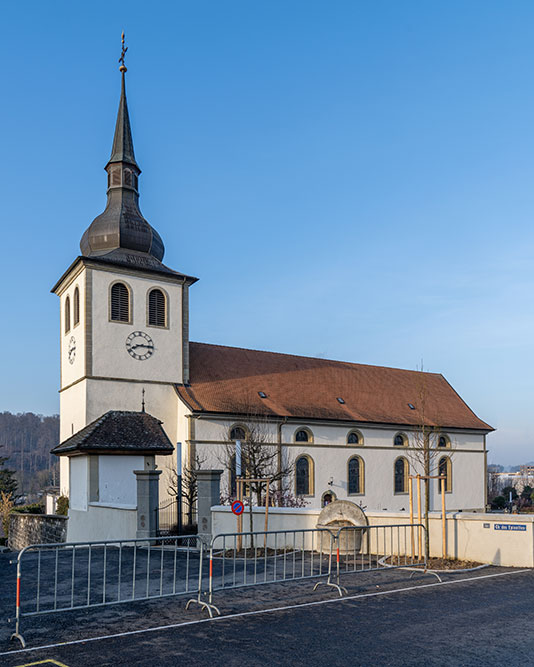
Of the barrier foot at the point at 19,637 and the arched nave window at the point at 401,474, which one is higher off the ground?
the barrier foot at the point at 19,637

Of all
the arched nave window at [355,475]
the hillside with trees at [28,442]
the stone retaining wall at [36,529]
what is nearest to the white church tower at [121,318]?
the stone retaining wall at [36,529]

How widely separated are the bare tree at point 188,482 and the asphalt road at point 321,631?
15326 mm

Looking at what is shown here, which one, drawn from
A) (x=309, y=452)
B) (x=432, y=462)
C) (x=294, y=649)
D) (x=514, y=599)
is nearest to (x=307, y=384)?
(x=309, y=452)

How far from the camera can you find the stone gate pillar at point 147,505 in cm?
1817

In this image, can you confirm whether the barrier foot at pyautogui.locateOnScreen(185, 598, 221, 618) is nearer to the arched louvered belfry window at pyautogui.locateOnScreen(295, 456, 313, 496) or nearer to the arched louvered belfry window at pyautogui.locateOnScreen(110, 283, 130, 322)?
the arched louvered belfry window at pyautogui.locateOnScreen(110, 283, 130, 322)

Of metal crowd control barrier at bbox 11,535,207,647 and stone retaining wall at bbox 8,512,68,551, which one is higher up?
metal crowd control barrier at bbox 11,535,207,647

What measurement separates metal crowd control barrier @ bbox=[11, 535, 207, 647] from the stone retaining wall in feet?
18.6

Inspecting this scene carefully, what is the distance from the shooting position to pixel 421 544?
14.2m

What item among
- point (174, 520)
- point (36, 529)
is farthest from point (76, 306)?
point (174, 520)

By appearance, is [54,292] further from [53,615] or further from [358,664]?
[358,664]

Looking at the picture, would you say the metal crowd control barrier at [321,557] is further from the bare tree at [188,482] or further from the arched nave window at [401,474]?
the arched nave window at [401,474]

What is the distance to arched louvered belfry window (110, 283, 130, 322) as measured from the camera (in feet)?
90.8

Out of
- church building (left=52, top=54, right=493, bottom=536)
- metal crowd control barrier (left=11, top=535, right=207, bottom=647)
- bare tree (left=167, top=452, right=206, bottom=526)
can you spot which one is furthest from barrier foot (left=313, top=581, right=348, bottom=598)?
bare tree (left=167, top=452, right=206, bottom=526)

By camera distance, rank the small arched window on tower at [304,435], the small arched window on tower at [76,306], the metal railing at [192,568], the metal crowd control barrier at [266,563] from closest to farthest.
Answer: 1. the metal railing at [192,568]
2. the metal crowd control barrier at [266,563]
3. the small arched window on tower at [76,306]
4. the small arched window on tower at [304,435]
